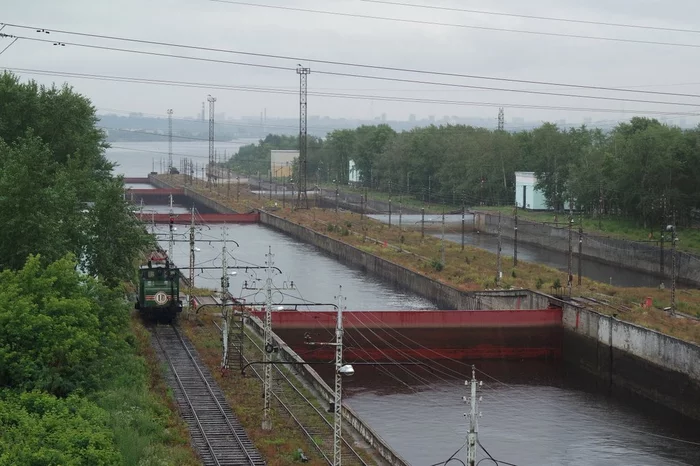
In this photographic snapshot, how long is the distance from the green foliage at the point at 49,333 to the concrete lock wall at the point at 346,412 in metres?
4.41

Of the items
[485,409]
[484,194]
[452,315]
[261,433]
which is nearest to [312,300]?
[452,315]

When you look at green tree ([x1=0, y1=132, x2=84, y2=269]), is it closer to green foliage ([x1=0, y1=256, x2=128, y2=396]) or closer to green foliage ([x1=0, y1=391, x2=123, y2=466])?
green foliage ([x1=0, y1=256, x2=128, y2=396])

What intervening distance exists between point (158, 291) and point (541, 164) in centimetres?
5624

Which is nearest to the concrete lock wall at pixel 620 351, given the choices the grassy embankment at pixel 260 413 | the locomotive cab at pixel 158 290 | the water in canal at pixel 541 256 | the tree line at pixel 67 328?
the grassy embankment at pixel 260 413

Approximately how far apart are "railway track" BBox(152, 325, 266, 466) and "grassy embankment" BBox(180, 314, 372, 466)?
221 mm

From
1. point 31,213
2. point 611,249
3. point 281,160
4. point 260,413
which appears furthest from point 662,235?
point 281,160

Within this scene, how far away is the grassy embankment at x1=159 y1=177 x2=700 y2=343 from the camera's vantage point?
3747 cm

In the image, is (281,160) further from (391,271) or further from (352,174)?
(391,271)

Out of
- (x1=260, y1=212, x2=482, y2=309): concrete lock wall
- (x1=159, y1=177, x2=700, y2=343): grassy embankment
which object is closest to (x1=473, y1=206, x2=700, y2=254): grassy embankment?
(x1=159, y1=177, x2=700, y2=343): grassy embankment

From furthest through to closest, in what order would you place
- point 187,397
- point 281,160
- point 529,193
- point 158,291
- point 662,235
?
point 281,160 → point 529,193 → point 662,235 → point 158,291 → point 187,397

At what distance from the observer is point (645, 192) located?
210ft

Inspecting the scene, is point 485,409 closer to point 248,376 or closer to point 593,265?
point 248,376

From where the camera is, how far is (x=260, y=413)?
965 inches

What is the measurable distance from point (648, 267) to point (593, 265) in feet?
13.4
